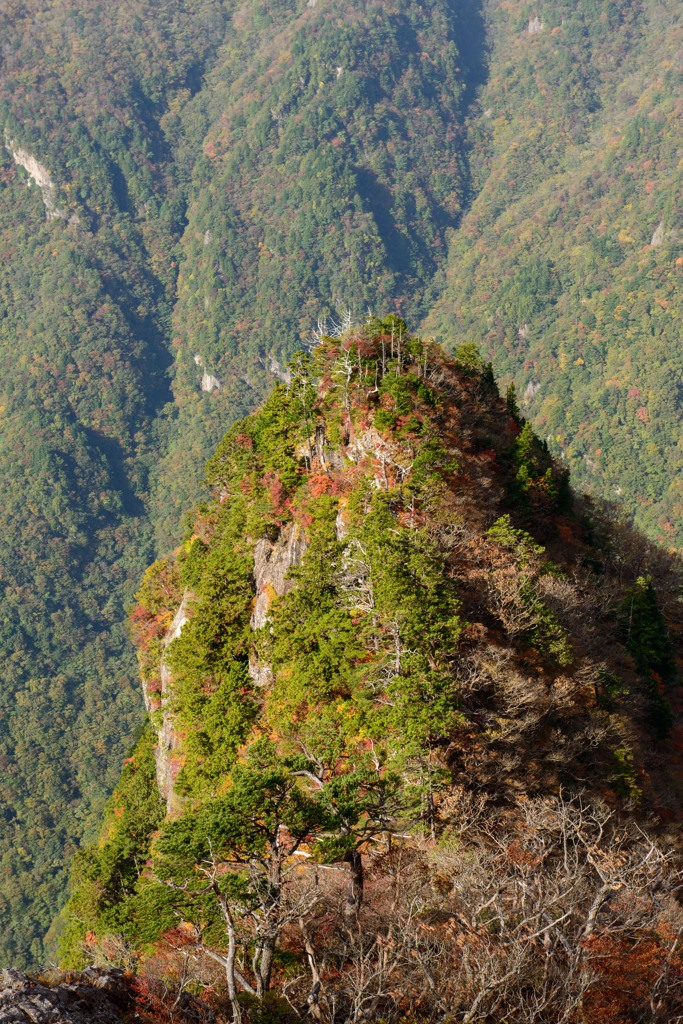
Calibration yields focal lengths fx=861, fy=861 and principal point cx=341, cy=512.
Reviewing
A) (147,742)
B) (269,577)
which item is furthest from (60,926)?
(269,577)

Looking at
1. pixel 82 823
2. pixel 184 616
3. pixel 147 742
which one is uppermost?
pixel 184 616

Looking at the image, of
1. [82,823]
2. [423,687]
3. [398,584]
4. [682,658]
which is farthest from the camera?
[82,823]

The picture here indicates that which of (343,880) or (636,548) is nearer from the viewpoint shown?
(343,880)

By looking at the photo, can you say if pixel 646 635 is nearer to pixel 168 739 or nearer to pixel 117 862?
pixel 168 739

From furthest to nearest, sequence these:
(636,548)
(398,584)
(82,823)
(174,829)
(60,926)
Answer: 1. (82,823)
2. (60,926)
3. (636,548)
4. (398,584)
5. (174,829)

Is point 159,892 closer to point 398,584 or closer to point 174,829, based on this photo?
point 174,829

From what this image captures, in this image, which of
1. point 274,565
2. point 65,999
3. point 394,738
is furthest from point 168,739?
point 65,999

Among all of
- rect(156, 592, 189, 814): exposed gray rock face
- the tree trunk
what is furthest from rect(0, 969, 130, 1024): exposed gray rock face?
rect(156, 592, 189, 814): exposed gray rock face
